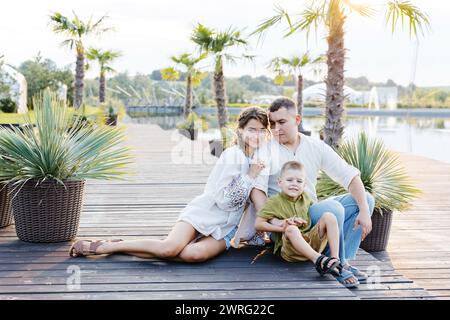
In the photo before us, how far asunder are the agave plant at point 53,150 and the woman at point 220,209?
629 millimetres

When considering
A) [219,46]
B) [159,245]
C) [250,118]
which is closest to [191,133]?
[219,46]

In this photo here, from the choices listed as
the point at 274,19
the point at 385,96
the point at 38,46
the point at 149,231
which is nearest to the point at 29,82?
the point at 38,46

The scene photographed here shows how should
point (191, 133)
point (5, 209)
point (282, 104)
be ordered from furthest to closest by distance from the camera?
point (191, 133), point (5, 209), point (282, 104)

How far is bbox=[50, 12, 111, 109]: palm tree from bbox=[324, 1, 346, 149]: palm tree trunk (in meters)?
16.6

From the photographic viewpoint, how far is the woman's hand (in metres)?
3.94

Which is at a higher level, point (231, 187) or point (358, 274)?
point (231, 187)

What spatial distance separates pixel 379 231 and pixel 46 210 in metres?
2.93

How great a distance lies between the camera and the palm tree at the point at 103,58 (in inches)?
1106

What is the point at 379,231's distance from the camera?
525 centimetres

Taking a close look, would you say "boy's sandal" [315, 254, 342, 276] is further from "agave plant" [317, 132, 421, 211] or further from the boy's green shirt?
"agave plant" [317, 132, 421, 211]

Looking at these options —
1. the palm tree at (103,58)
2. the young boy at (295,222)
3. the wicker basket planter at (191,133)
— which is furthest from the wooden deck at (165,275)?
the palm tree at (103,58)

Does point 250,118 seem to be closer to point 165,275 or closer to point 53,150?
point 165,275

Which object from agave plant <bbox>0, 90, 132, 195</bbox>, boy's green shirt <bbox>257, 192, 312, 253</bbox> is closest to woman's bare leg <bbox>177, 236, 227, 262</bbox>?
boy's green shirt <bbox>257, 192, 312, 253</bbox>
